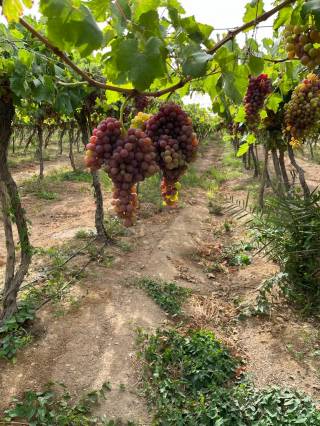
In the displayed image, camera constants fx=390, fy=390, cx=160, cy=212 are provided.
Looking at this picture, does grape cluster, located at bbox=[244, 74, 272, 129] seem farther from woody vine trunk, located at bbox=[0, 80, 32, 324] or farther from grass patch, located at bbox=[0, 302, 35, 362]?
grass patch, located at bbox=[0, 302, 35, 362]

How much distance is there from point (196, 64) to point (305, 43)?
0.59m

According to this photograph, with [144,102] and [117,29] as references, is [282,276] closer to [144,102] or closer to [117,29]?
[144,102]

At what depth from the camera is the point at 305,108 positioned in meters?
3.16

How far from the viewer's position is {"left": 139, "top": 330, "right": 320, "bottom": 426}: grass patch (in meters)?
4.07

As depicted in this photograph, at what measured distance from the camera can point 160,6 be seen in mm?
1332

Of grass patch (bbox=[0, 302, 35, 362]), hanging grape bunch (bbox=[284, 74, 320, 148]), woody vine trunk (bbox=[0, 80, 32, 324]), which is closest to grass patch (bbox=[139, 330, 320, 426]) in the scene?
grass patch (bbox=[0, 302, 35, 362])

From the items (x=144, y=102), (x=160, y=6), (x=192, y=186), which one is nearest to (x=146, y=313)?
(x=144, y=102)

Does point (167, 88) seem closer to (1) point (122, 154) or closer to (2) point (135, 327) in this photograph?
(1) point (122, 154)

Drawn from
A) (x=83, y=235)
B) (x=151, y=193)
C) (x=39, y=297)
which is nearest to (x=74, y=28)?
(x=39, y=297)

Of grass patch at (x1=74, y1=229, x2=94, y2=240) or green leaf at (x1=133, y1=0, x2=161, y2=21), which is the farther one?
grass patch at (x1=74, y1=229, x2=94, y2=240)

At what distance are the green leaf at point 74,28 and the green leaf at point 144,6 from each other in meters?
0.22

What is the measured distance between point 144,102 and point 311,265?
3301mm

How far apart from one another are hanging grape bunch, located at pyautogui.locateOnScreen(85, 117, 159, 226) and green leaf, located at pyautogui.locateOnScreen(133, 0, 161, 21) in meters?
0.37

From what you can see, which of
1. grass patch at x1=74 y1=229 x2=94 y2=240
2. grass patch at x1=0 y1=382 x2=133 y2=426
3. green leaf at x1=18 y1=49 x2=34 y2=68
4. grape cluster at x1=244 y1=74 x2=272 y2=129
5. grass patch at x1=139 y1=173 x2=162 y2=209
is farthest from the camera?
grass patch at x1=139 y1=173 x2=162 y2=209
